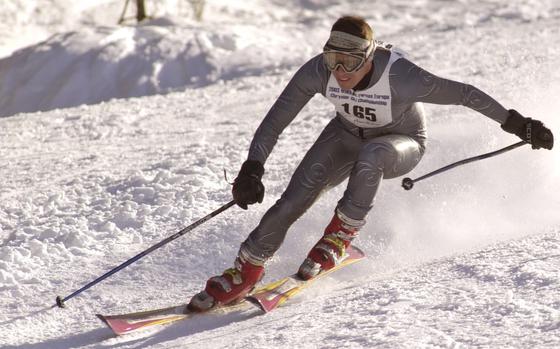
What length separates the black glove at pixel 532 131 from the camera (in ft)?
17.9

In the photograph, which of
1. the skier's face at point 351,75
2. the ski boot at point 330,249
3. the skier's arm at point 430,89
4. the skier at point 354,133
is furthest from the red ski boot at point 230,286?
the skier's arm at point 430,89

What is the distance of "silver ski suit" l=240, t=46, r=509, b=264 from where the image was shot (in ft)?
17.6

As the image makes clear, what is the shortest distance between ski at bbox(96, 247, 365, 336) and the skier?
2.2 inches

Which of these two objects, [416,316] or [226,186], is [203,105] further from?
[416,316]

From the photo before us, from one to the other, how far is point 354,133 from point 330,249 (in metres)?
0.67

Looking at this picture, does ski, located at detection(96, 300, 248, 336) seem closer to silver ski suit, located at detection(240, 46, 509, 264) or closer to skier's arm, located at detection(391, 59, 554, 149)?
silver ski suit, located at detection(240, 46, 509, 264)

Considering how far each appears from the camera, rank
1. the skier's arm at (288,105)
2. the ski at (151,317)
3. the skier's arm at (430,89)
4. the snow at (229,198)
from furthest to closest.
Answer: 1. the skier's arm at (288,105)
2. the skier's arm at (430,89)
3. the ski at (151,317)
4. the snow at (229,198)

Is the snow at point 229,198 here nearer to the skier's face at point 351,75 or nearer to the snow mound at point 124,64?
the snow mound at point 124,64

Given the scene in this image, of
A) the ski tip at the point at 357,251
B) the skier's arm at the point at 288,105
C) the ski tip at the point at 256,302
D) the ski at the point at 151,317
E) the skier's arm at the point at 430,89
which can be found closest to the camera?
the ski at the point at 151,317

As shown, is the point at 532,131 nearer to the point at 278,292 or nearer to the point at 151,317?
the point at 278,292

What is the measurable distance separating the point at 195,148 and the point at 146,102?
7.74 ft

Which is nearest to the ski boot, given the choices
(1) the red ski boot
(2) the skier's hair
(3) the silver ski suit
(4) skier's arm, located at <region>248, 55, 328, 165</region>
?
(3) the silver ski suit

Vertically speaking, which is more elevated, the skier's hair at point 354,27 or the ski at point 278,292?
the skier's hair at point 354,27

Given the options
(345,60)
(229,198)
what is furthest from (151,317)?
(229,198)
